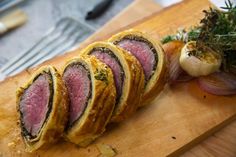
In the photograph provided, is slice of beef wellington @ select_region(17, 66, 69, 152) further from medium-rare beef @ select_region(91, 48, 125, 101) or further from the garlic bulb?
the garlic bulb

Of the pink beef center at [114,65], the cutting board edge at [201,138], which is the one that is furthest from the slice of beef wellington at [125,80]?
the cutting board edge at [201,138]

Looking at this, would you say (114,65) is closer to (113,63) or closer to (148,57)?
(113,63)

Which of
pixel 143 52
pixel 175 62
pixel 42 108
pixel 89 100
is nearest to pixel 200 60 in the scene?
pixel 175 62

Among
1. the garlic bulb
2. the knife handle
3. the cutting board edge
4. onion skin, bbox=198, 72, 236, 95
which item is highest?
the knife handle

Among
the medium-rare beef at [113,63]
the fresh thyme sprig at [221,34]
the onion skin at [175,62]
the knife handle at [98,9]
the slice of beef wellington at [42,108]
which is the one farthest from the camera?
the knife handle at [98,9]

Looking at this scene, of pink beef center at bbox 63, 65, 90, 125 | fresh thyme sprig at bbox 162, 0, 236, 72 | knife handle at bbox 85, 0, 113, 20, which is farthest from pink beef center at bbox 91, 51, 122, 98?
knife handle at bbox 85, 0, 113, 20

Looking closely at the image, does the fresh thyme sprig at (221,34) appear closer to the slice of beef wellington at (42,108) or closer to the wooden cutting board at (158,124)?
the wooden cutting board at (158,124)

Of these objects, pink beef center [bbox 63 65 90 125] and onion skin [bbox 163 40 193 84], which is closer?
pink beef center [bbox 63 65 90 125]
